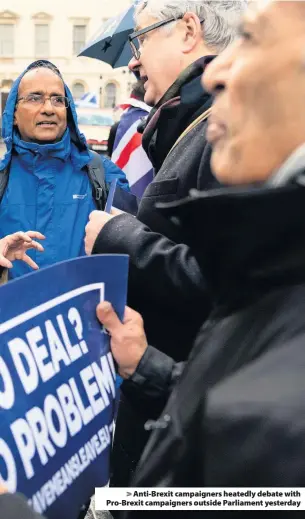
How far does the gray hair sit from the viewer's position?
1468 millimetres

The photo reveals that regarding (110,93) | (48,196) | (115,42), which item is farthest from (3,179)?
(110,93)

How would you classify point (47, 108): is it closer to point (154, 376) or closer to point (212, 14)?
point (212, 14)

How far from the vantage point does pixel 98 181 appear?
7.56ft

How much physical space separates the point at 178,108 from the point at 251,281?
853mm

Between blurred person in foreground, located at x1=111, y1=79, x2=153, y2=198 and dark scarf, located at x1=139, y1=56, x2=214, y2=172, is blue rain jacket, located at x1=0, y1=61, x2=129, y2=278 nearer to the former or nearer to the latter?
blurred person in foreground, located at x1=111, y1=79, x2=153, y2=198

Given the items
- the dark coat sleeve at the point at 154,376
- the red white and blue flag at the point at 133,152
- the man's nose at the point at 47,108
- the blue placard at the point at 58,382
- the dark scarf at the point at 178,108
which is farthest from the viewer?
the red white and blue flag at the point at 133,152

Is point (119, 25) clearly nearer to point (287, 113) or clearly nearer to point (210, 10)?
point (210, 10)

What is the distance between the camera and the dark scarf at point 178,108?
1.34m

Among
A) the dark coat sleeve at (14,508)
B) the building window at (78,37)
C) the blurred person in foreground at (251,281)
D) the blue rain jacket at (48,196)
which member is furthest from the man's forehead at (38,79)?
the building window at (78,37)

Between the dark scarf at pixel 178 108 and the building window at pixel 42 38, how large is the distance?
46.5 ft

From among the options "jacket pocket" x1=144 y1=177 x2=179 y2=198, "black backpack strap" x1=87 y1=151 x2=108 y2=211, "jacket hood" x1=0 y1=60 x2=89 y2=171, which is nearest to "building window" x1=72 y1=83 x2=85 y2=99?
"jacket hood" x1=0 y1=60 x2=89 y2=171

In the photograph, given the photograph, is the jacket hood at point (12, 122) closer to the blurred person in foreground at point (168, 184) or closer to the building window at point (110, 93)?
the blurred person in foreground at point (168, 184)

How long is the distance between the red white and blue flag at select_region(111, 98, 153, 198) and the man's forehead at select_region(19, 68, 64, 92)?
577 mm

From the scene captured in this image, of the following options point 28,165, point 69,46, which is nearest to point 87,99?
point 69,46
